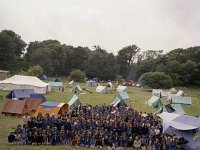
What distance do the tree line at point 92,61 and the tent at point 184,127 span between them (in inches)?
2070

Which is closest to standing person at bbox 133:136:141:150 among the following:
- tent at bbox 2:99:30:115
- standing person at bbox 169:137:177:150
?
standing person at bbox 169:137:177:150

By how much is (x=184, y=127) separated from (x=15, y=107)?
557 inches

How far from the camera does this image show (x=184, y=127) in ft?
58.5

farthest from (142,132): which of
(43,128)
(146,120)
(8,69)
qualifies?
(8,69)

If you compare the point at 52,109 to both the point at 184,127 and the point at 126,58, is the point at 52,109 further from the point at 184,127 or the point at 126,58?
the point at 126,58

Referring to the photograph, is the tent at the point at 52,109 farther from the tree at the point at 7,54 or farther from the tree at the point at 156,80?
the tree at the point at 7,54

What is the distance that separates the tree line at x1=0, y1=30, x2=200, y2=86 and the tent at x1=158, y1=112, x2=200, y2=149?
52.6 metres

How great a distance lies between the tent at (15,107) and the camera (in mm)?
25562

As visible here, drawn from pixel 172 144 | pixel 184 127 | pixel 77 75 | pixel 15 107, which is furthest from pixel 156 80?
pixel 172 144

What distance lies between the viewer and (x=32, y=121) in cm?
1903

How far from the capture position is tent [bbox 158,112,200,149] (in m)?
17.5

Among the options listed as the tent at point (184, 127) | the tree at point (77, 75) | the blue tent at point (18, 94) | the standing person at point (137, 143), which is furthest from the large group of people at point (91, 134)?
the tree at point (77, 75)

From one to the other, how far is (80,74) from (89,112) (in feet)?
158

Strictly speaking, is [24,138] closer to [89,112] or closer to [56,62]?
[89,112]
